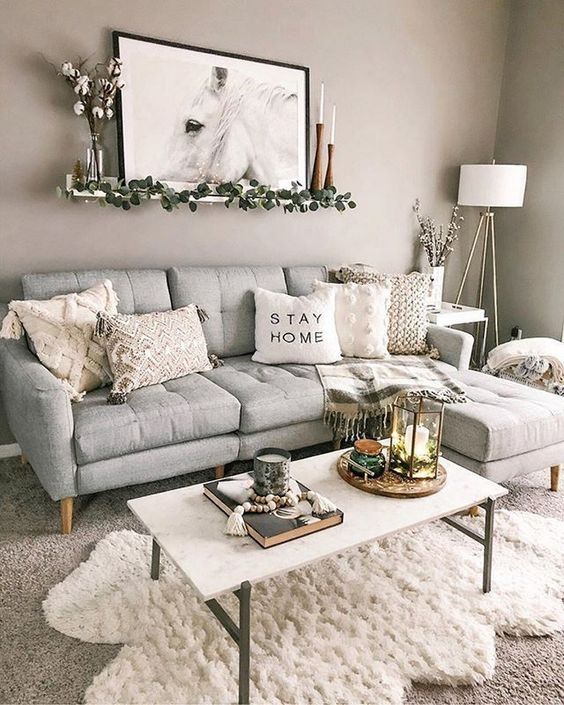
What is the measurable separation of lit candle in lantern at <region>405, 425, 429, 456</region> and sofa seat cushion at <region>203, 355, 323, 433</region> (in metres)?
0.79

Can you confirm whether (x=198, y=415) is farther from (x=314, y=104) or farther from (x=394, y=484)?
(x=314, y=104)

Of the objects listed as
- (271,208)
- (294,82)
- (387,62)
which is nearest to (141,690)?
(271,208)

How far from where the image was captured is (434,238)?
163 inches

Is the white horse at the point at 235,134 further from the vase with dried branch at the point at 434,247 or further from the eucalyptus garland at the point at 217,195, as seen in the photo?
the vase with dried branch at the point at 434,247

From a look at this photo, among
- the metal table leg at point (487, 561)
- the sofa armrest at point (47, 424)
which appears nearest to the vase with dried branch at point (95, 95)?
the sofa armrest at point (47, 424)

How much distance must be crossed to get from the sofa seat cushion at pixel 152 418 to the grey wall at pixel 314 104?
87cm

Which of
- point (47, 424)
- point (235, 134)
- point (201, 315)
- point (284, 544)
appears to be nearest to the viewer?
point (284, 544)

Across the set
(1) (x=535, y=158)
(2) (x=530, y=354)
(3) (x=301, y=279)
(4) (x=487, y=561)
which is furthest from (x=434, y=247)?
(4) (x=487, y=561)

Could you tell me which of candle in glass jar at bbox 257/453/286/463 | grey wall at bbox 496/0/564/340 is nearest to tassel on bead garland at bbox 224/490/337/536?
candle in glass jar at bbox 257/453/286/463

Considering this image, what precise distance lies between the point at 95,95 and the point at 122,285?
2.86 feet

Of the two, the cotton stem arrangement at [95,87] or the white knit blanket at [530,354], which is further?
the white knit blanket at [530,354]

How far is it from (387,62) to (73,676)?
138 inches

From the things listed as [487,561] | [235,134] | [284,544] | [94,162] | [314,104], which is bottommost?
[487,561]

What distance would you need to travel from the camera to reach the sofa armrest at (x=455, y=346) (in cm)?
332
